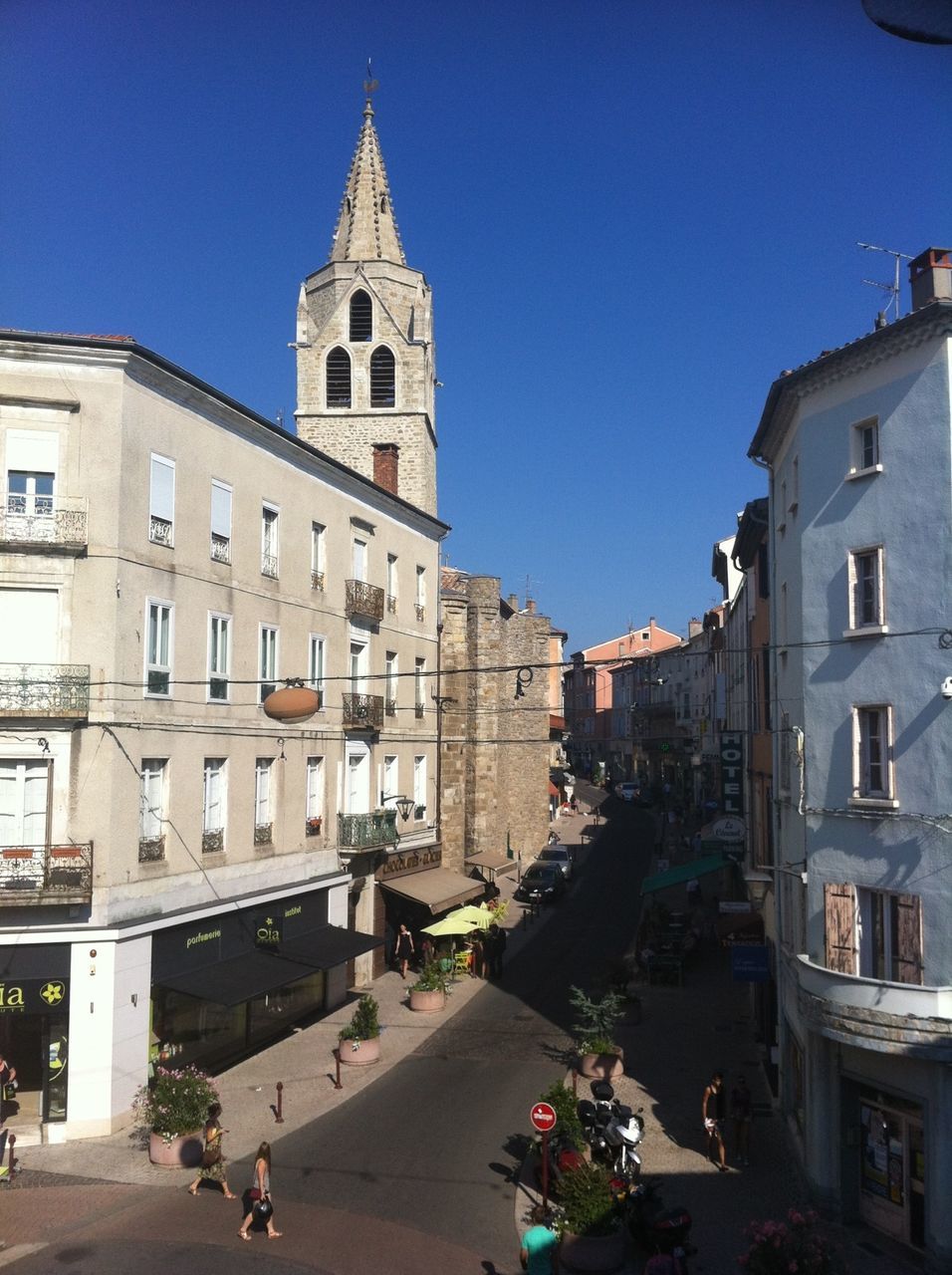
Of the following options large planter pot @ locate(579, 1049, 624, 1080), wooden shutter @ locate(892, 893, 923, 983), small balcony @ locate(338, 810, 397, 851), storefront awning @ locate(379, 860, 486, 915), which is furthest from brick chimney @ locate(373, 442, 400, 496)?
wooden shutter @ locate(892, 893, 923, 983)

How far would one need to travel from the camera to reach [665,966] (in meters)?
32.2

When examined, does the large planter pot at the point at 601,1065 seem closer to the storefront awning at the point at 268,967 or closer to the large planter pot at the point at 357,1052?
the large planter pot at the point at 357,1052

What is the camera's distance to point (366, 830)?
100 feet

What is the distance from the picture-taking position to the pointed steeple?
55781mm

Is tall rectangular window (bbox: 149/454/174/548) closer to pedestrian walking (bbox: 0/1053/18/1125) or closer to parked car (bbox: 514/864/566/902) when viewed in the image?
pedestrian walking (bbox: 0/1053/18/1125)

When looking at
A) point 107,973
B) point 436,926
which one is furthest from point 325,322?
point 107,973

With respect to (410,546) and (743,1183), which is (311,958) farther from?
(410,546)

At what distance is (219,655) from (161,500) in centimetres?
383

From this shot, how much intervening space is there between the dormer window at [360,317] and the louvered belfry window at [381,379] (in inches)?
55.5

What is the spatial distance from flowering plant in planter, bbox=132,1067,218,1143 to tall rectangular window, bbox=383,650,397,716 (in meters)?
16.4

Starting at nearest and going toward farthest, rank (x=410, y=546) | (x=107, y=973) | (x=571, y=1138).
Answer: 1. (x=571, y=1138)
2. (x=107, y=973)
3. (x=410, y=546)

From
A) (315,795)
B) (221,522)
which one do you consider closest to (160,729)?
(221,522)

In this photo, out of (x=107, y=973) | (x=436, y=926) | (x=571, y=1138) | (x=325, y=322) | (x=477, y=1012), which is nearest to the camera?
(x=571, y=1138)

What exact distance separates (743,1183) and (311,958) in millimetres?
11593
